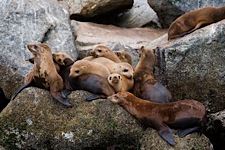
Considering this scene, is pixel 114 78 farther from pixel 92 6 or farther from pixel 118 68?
pixel 92 6

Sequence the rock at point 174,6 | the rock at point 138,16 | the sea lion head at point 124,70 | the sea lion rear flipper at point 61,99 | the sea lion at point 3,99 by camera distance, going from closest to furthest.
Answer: the sea lion rear flipper at point 61,99, the sea lion head at point 124,70, the sea lion at point 3,99, the rock at point 174,6, the rock at point 138,16

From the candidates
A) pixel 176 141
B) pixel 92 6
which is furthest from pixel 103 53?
pixel 92 6

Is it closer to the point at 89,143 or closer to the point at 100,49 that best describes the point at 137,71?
the point at 100,49

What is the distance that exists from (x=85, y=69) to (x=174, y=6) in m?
4.49

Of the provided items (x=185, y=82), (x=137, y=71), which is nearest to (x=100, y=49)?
(x=137, y=71)

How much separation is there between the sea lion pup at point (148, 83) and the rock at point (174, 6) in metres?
3.26

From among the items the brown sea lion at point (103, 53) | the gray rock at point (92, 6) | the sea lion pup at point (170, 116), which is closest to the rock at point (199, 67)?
the brown sea lion at point (103, 53)

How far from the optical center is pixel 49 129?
8141 mm

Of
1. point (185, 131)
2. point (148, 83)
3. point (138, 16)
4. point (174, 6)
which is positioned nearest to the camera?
point (185, 131)

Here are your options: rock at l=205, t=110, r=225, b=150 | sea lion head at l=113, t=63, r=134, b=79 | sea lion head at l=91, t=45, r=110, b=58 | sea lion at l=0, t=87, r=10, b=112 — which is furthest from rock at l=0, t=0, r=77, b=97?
rock at l=205, t=110, r=225, b=150

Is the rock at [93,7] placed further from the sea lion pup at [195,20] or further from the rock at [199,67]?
the rock at [199,67]

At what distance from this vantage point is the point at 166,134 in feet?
25.2

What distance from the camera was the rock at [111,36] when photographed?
37.9ft

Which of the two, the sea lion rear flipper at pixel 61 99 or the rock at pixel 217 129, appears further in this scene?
the rock at pixel 217 129
